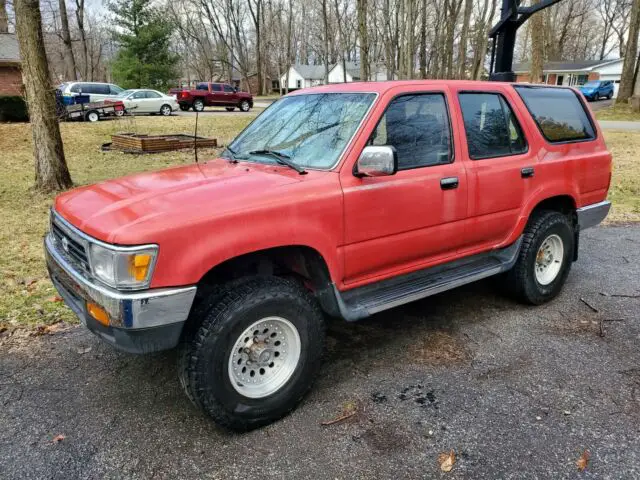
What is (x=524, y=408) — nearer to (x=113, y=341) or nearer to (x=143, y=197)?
(x=113, y=341)

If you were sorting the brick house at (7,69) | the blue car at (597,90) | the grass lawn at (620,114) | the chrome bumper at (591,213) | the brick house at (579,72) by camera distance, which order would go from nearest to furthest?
1. the chrome bumper at (591,213)
2. the grass lawn at (620,114)
3. the brick house at (7,69)
4. the blue car at (597,90)
5. the brick house at (579,72)

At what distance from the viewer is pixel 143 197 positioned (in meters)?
2.87

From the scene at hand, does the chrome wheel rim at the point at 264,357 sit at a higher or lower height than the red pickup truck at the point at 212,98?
lower

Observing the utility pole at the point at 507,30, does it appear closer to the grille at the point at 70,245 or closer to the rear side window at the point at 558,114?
the rear side window at the point at 558,114

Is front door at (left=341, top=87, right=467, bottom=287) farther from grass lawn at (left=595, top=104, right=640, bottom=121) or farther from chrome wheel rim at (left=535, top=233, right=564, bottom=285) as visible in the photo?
grass lawn at (left=595, top=104, right=640, bottom=121)

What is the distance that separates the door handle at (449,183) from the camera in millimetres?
3542

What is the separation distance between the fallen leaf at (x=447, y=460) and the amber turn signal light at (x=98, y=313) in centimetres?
190

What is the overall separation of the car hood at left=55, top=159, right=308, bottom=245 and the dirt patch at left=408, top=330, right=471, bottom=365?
1.68m

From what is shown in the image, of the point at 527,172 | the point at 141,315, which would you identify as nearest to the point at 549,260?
the point at 527,172

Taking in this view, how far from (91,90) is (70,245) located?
25.3 metres

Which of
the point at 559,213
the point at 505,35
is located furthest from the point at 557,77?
the point at 559,213

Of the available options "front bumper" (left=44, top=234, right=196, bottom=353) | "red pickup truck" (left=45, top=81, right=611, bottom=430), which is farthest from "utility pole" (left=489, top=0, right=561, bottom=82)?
"front bumper" (left=44, top=234, right=196, bottom=353)

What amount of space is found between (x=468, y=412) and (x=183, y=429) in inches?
68.0

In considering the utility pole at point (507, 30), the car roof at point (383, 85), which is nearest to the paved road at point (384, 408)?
the car roof at point (383, 85)
